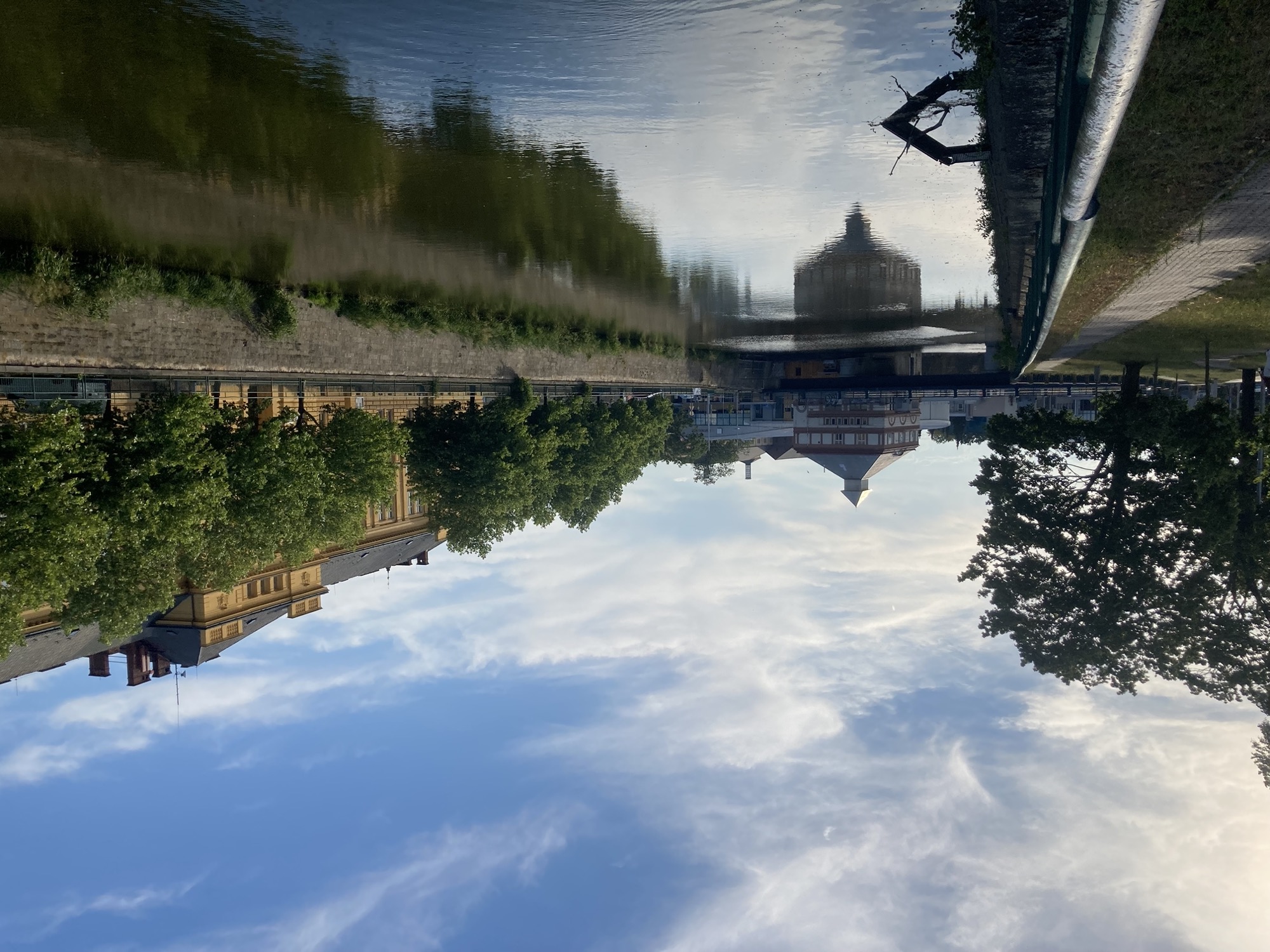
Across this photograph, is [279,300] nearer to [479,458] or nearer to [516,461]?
[479,458]

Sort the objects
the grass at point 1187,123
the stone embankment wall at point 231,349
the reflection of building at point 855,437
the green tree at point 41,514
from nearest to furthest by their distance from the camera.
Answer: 1. the grass at point 1187,123
2. the green tree at point 41,514
3. the stone embankment wall at point 231,349
4. the reflection of building at point 855,437

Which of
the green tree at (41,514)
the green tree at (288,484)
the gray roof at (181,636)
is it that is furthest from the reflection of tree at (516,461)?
the green tree at (41,514)

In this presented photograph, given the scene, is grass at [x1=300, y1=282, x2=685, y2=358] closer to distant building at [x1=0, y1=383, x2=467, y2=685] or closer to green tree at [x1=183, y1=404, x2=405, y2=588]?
distant building at [x1=0, y1=383, x2=467, y2=685]

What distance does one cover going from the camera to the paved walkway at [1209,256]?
12.5m

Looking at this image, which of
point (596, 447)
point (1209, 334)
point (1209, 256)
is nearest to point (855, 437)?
point (596, 447)

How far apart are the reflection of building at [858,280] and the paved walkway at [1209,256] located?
560cm

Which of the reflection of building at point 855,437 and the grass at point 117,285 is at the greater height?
the grass at point 117,285

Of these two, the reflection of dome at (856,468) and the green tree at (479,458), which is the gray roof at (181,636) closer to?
the green tree at (479,458)

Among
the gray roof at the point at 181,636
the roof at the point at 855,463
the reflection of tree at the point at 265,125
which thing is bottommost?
the gray roof at the point at 181,636

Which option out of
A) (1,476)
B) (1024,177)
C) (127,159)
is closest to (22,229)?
(127,159)

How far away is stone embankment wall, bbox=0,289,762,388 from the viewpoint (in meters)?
17.2

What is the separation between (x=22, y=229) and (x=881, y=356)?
1684 inches

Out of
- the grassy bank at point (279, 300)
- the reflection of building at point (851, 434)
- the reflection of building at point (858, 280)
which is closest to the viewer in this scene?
the grassy bank at point (279, 300)

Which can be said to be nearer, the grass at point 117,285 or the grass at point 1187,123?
the grass at point 1187,123
